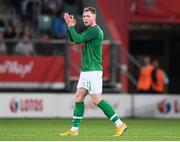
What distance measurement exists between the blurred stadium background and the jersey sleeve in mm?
8484

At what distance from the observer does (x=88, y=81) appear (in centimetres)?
1446

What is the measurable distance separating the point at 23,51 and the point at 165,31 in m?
8.96

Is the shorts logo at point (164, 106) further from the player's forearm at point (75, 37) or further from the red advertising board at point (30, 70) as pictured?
the player's forearm at point (75, 37)

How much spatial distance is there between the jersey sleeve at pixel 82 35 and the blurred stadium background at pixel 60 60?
8484mm

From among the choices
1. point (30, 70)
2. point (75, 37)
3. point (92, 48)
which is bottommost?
point (30, 70)

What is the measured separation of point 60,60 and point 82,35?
10137 millimetres

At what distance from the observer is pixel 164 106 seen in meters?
25.5

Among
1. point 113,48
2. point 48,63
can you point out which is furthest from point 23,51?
point 113,48

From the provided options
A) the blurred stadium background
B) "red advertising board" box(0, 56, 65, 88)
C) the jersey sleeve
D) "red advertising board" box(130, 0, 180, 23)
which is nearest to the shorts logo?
the blurred stadium background

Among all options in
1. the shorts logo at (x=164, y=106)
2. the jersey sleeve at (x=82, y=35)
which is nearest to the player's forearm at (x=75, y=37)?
the jersey sleeve at (x=82, y=35)

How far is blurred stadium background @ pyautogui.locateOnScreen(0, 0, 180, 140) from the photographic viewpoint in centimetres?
2398

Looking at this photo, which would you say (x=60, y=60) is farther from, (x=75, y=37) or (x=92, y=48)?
(x=75, y=37)

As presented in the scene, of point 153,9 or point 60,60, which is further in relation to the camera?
point 153,9

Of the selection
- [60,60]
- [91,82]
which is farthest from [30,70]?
[91,82]
